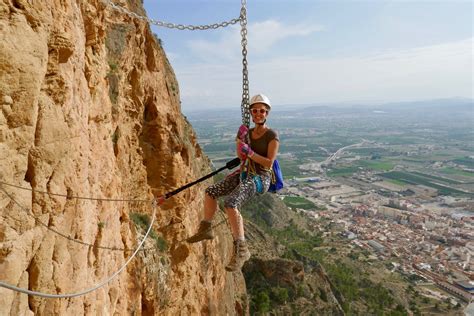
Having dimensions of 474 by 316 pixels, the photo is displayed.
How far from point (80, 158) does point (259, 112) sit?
115 inches

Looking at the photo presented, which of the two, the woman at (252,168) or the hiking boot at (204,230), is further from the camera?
the hiking boot at (204,230)

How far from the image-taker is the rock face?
396 cm

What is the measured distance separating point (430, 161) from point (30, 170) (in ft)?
496

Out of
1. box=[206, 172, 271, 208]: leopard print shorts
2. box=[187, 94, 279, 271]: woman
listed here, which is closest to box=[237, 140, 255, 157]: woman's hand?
box=[187, 94, 279, 271]: woman

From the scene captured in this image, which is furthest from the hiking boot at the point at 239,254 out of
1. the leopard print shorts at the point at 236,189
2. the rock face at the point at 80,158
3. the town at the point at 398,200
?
the town at the point at 398,200

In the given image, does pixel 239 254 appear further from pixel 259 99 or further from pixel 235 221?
pixel 259 99

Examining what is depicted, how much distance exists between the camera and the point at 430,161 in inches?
5374

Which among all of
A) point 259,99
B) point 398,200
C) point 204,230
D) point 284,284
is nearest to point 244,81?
point 259,99

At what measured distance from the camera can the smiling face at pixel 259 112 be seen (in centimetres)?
614

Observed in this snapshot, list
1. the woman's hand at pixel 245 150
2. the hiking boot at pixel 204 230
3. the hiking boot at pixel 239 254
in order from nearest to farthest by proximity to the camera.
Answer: the woman's hand at pixel 245 150 → the hiking boot at pixel 239 254 → the hiking boot at pixel 204 230

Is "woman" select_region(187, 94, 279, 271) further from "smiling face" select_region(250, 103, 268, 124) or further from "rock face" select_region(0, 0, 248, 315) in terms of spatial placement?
"rock face" select_region(0, 0, 248, 315)

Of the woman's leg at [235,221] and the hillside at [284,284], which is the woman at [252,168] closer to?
the woman's leg at [235,221]

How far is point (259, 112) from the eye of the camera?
620cm

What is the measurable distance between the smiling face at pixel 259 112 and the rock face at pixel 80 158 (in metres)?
2.77
